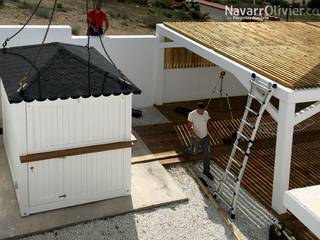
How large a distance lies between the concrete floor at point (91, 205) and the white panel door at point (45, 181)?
0.27 metres

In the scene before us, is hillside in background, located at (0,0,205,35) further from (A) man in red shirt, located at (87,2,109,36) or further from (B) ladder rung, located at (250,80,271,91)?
(B) ladder rung, located at (250,80,271,91)

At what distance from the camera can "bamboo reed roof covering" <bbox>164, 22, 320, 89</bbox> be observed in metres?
8.95

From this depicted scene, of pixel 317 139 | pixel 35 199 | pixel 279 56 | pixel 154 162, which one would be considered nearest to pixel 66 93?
pixel 35 199

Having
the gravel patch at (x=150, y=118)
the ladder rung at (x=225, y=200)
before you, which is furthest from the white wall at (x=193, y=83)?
the ladder rung at (x=225, y=200)

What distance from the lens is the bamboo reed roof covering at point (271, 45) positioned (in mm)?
8945

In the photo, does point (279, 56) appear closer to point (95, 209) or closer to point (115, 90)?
point (115, 90)

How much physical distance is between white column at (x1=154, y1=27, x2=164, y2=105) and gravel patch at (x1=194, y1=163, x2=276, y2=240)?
5.16 metres

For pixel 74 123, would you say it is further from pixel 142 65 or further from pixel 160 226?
pixel 142 65

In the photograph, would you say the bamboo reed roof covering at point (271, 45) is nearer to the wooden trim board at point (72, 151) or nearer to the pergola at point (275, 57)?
the pergola at point (275, 57)

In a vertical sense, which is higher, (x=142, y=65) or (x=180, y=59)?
(x=180, y=59)

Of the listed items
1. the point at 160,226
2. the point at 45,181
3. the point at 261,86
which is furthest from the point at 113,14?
the point at 160,226

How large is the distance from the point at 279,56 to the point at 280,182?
120 inches

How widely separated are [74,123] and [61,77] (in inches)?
34.4

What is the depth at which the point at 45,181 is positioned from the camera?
838 centimetres
